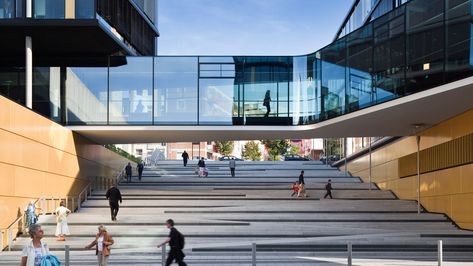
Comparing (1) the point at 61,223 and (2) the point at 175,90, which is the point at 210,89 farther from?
(1) the point at 61,223

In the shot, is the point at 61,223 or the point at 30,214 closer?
the point at 61,223

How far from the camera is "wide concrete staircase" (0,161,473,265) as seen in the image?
67.7ft

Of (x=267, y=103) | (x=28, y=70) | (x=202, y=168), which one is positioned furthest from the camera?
(x=202, y=168)

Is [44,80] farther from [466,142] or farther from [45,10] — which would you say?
[466,142]

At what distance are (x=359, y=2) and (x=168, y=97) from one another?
68.0 feet

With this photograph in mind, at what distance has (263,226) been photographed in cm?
2614

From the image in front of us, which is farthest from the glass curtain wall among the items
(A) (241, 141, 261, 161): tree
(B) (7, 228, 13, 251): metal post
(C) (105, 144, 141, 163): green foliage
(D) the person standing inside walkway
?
(A) (241, 141, 261, 161): tree

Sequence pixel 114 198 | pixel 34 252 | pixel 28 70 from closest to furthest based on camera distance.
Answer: pixel 34 252 < pixel 114 198 < pixel 28 70

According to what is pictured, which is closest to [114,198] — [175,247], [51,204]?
[51,204]

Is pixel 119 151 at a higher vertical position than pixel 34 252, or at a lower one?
higher

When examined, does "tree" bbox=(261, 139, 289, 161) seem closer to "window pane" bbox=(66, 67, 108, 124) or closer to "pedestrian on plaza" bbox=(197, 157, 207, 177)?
"pedestrian on plaza" bbox=(197, 157, 207, 177)

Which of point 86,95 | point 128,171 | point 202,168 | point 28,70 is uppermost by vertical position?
point 28,70

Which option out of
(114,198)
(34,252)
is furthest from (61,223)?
(34,252)

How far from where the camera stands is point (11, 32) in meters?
28.7
